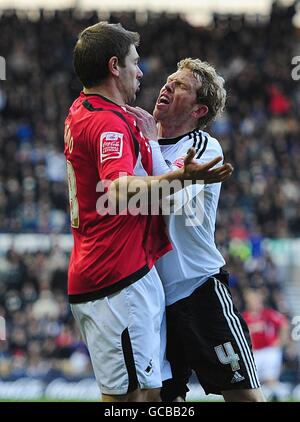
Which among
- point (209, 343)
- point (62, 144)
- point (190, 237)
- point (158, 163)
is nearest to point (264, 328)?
point (62, 144)

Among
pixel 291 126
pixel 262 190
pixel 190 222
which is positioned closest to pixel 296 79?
pixel 291 126

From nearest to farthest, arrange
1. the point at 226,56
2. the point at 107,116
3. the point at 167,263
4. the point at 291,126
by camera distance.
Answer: the point at 107,116 → the point at 167,263 → the point at 291,126 → the point at 226,56

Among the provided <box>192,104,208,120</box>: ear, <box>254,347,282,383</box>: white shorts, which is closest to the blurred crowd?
<box>254,347,282,383</box>: white shorts

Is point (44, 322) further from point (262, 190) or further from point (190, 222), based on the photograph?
point (190, 222)

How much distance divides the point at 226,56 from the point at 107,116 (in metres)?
17.7

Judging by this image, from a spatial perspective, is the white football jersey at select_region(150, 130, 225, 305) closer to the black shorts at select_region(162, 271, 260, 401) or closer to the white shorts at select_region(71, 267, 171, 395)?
the black shorts at select_region(162, 271, 260, 401)

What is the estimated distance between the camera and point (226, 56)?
71.6 ft

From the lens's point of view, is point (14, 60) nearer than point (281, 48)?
Yes

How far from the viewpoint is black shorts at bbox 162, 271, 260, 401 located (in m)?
5.14

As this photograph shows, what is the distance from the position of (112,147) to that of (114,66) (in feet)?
1.59

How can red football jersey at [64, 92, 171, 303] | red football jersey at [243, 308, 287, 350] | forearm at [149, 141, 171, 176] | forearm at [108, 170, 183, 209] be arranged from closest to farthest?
forearm at [108, 170, 183, 209]
red football jersey at [64, 92, 171, 303]
forearm at [149, 141, 171, 176]
red football jersey at [243, 308, 287, 350]

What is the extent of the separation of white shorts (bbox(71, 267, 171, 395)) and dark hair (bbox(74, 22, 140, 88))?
99cm

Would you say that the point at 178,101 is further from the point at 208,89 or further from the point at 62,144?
the point at 62,144

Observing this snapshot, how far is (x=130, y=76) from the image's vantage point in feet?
15.5
